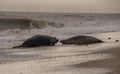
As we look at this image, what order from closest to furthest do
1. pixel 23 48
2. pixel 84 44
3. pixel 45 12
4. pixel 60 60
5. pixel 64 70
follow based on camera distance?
pixel 64 70, pixel 60 60, pixel 23 48, pixel 84 44, pixel 45 12

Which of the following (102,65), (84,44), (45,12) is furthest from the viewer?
(45,12)

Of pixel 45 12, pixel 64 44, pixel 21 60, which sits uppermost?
pixel 21 60

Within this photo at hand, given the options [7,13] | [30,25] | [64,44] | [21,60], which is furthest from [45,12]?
[21,60]

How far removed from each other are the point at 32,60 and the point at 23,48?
242 centimetres

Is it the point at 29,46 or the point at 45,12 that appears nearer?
the point at 29,46

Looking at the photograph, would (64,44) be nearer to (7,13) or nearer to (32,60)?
(32,60)

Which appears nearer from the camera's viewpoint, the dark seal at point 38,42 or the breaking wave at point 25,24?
the dark seal at point 38,42

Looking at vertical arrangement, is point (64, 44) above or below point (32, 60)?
below

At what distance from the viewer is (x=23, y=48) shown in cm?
941

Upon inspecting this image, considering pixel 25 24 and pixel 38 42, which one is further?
pixel 25 24

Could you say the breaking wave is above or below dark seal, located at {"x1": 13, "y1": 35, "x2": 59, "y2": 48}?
below

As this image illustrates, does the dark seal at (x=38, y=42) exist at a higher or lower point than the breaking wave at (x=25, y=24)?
higher

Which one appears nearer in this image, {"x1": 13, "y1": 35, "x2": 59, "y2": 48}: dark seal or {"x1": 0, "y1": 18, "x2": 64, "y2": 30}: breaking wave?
{"x1": 13, "y1": 35, "x2": 59, "y2": 48}: dark seal

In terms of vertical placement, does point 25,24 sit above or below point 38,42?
below
